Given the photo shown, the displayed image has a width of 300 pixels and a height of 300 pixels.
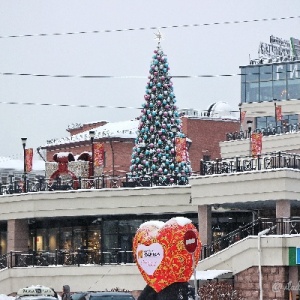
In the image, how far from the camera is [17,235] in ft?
211

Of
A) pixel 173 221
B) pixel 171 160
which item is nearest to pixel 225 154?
pixel 171 160

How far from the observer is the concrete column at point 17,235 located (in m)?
63.9

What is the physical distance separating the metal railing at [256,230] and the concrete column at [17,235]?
1203cm

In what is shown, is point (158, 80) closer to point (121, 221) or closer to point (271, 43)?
point (121, 221)

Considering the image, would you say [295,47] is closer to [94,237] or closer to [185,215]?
[185,215]

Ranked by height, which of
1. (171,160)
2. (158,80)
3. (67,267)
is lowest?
(67,267)

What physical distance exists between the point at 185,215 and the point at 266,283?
36.2 ft

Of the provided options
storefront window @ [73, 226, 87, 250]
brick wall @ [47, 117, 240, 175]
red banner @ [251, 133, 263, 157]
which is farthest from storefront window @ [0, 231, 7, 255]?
brick wall @ [47, 117, 240, 175]

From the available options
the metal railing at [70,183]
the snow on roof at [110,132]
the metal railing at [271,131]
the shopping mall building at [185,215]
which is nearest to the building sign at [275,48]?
the metal railing at [271,131]

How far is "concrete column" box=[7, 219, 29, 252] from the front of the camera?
210 ft

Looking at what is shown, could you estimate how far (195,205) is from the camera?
2313 inches

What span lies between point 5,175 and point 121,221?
151 ft

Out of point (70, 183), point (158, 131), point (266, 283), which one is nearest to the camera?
point (266, 283)

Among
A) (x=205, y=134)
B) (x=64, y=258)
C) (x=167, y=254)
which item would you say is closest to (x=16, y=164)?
(x=205, y=134)
